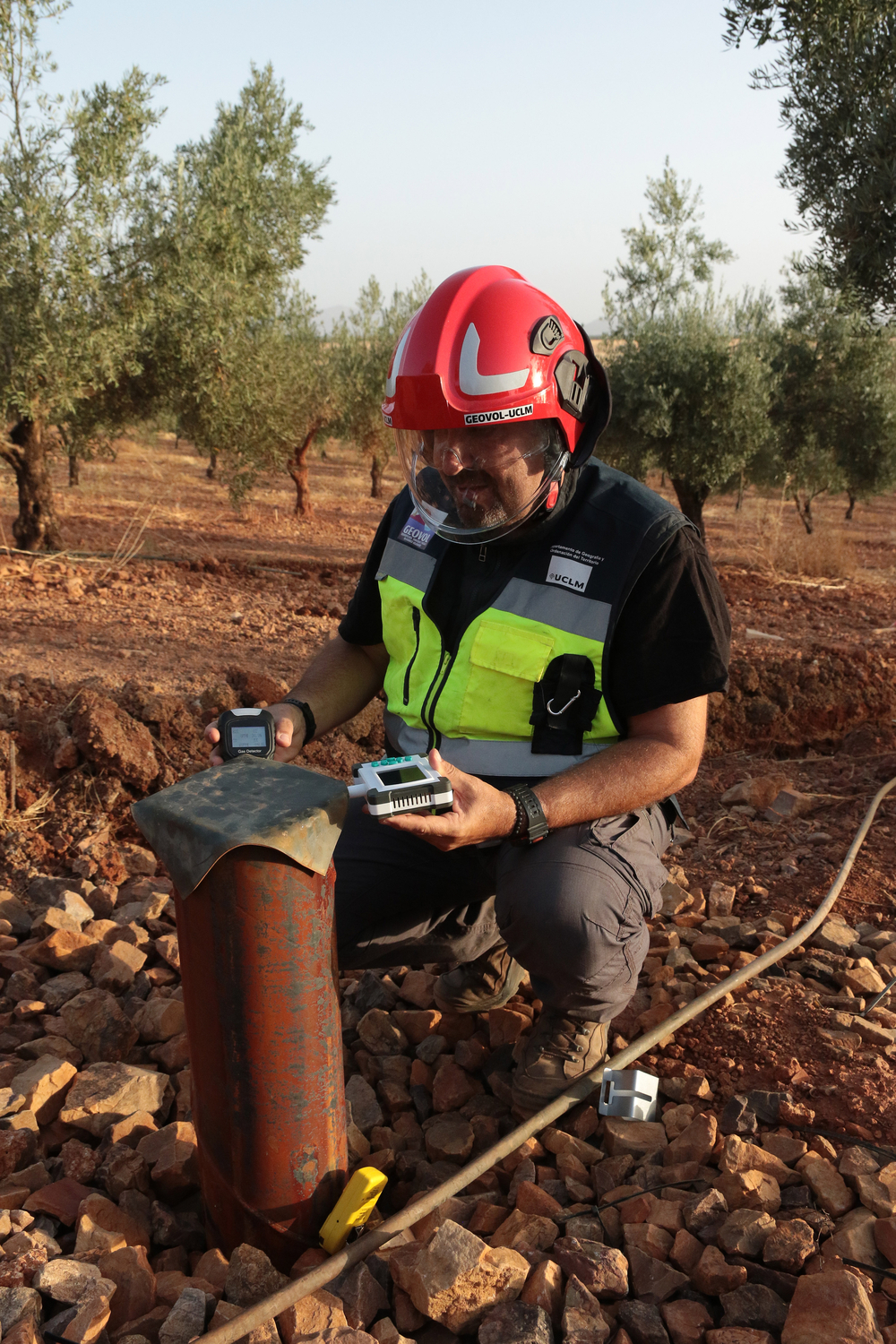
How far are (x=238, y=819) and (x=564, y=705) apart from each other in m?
0.97

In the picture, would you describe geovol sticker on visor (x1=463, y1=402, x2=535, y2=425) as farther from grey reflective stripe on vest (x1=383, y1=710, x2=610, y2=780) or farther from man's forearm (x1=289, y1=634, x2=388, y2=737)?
man's forearm (x1=289, y1=634, x2=388, y2=737)

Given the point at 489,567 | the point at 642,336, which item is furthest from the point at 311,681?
the point at 642,336

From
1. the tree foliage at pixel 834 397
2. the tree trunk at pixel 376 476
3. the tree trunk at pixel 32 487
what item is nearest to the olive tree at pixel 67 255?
the tree trunk at pixel 32 487

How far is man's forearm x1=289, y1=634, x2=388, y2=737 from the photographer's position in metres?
2.86

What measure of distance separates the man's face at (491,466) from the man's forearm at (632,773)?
643 millimetres

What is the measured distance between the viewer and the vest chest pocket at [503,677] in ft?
8.09

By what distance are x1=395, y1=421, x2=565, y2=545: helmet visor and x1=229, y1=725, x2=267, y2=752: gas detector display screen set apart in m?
0.69

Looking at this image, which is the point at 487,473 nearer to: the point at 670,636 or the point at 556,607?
the point at 556,607

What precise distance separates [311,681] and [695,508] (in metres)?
12.2

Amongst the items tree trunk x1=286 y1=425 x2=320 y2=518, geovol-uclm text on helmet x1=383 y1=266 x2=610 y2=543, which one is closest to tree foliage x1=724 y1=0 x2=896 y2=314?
geovol-uclm text on helmet x1=383 y1=266 x2=610 y2=543

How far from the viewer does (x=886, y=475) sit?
1476 cm

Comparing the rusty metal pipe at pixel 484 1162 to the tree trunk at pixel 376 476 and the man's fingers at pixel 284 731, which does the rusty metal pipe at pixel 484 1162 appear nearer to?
the man's fingers at pixel 284 731

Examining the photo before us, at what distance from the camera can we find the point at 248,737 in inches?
94.8

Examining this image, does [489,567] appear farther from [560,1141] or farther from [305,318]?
[305,318]
